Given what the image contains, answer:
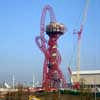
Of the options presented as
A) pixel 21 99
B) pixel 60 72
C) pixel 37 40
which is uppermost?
pixel 37 40

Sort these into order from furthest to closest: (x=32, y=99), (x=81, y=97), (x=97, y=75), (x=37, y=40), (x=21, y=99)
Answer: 1. (x=97, y=75)
2. (x=37, y=40)
3. (x=21, y=99)
4. (x=81, y=97)
5. (x=32, y=99)

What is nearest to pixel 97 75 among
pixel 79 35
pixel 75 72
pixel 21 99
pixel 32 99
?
pixel 75 72

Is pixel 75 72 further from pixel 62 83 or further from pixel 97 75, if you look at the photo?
pixel 62 83

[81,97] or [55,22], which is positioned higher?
[55,22]

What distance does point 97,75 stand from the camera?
11969 cm

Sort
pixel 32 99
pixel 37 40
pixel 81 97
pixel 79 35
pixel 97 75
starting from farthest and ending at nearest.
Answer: pixel 97 75 < pixel 79 35 < pixel 37 40 < pixel 81 97 < pixel 32 99

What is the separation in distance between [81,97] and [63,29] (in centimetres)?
5529

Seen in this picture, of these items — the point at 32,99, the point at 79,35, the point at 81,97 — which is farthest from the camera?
the point at 79,35

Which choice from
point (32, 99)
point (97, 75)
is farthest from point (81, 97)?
point (97, 75)

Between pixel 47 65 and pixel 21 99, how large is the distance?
47.8m

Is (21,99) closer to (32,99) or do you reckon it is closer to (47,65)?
(32,99)

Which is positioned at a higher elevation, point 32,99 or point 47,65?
point 47,65

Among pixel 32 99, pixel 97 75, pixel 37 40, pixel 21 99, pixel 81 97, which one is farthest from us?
pixel 97 75

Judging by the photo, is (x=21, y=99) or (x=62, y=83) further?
(x=62, y=83)
